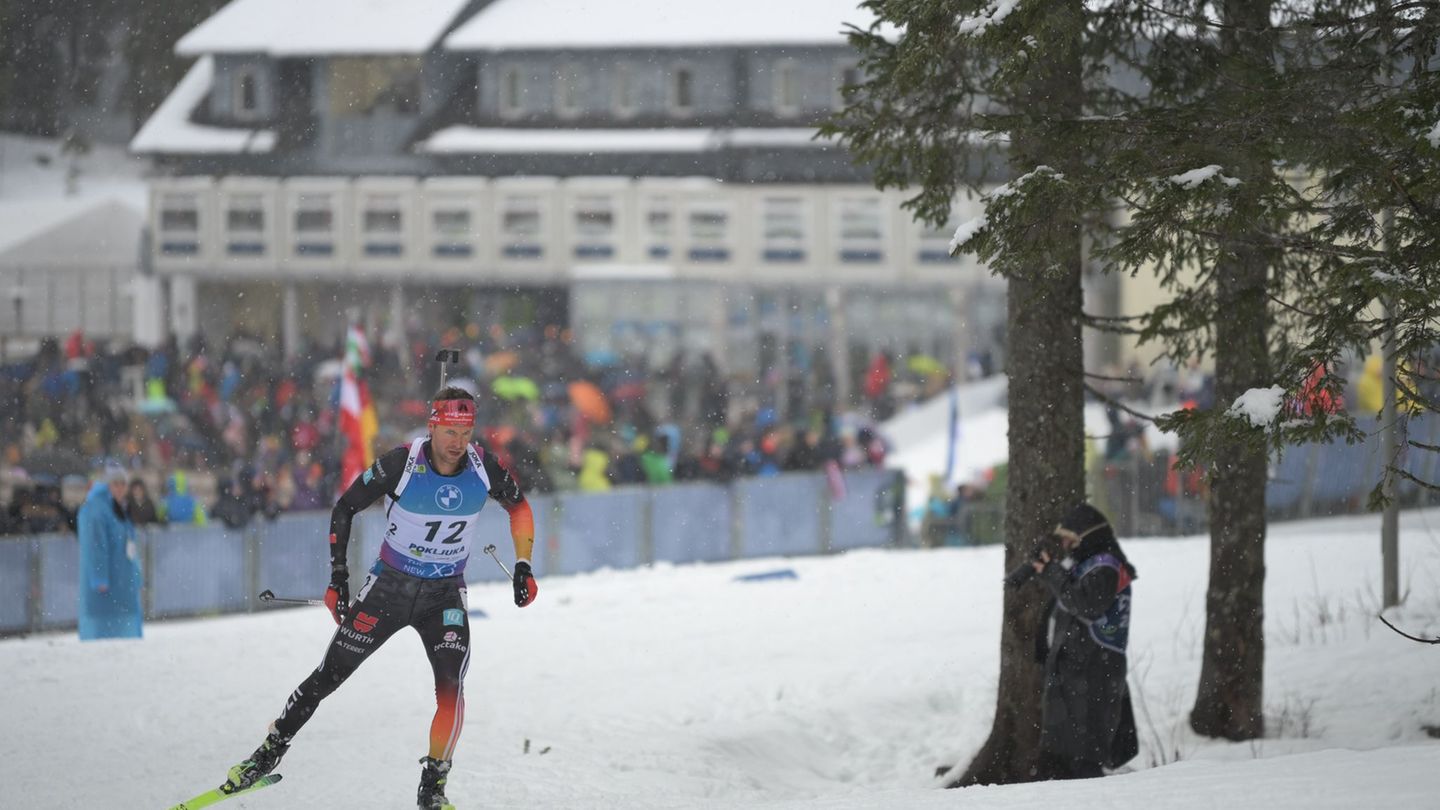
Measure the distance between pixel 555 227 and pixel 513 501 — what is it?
36.0 metres

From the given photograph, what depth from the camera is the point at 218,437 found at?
84.7 feet

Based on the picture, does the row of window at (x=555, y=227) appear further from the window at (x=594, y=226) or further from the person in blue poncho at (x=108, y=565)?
the person in blue poncho at (x=108, y=565)

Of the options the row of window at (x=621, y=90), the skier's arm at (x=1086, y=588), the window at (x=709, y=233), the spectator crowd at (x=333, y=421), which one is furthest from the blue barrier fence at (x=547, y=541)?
the row of window at (x=621, y=90)

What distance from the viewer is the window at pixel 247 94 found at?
48.2 m

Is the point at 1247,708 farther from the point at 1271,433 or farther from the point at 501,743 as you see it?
the point at 501,743

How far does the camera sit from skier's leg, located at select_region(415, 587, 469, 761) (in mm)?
7230

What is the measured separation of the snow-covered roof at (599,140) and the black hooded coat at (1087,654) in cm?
3457

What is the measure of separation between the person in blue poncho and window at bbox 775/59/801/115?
32.0m

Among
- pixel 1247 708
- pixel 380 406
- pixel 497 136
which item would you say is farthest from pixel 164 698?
pixel 497 136

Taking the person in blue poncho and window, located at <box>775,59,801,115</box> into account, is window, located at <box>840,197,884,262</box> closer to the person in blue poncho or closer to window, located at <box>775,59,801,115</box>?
window, located at <box>775,59,801,115</box>

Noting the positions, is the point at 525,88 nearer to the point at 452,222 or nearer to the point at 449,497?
the point at 452,222

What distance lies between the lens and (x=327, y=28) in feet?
162

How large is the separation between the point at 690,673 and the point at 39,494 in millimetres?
7417

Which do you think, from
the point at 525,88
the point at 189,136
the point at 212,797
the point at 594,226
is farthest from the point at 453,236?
the point at 212,797
